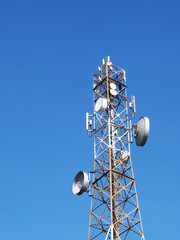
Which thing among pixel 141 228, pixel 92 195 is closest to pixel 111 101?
pixel 92 195

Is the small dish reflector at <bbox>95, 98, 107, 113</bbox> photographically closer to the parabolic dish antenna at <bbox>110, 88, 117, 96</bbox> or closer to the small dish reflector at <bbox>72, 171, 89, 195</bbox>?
the parabolic dish antenna at <bbox>110, 88, 117, 96</bbox>

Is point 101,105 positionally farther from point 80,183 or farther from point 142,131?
point 80,183

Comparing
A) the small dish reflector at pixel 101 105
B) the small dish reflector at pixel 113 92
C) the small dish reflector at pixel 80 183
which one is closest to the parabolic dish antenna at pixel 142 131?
the small dish reflector at pixel 101 105

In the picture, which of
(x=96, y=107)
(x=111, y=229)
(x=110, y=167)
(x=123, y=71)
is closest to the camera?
(x=111, y=229)

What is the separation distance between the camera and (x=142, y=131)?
43312mm

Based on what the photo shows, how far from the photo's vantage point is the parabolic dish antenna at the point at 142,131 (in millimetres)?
42812

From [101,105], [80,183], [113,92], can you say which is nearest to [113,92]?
[113,92]

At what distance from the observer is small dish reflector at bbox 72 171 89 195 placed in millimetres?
42594

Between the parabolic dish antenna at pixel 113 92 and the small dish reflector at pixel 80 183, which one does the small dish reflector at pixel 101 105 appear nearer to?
the parabolic dish antenna at pixel 113 92

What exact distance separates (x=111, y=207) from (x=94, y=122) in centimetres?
976

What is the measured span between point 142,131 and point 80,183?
288 inches

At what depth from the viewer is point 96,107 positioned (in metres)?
45.9

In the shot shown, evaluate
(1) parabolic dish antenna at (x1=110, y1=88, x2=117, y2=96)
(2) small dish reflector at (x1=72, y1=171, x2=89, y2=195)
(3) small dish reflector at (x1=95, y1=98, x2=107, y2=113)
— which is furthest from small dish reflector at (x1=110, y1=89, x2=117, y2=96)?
(2) small dish reflector at (x1=72, y1=171, x2=89, y2=195)

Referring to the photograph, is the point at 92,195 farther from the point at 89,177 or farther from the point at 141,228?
the point at 141,228
